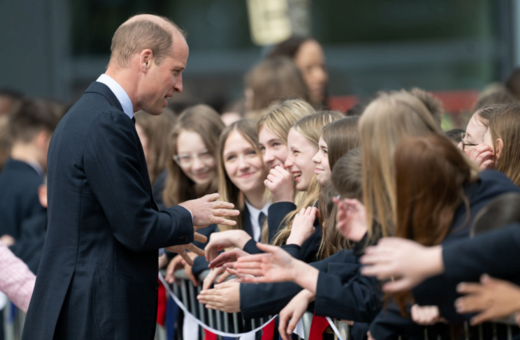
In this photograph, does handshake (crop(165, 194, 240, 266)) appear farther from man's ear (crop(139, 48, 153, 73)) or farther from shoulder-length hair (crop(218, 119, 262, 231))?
shoulder-length hair (crop(218, 119, 262, 231))

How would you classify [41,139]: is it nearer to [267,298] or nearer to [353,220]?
[267,298]

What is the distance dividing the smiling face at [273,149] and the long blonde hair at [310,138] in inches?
10.3

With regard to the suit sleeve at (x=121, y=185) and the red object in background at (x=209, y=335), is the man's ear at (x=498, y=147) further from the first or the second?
the red object in background at (x=209, y=335)

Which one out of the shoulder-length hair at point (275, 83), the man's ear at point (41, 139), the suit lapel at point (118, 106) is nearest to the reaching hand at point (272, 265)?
the suit lapel at point (118, 106)

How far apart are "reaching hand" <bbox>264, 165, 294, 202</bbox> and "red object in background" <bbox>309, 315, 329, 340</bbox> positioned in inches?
28.1

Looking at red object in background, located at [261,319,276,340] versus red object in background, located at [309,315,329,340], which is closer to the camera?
red object in background, located at [309,315,329,340]

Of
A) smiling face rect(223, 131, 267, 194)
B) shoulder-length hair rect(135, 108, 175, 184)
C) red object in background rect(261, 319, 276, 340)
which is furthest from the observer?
shoulder-length hair rect(135, 108, 175, 184)

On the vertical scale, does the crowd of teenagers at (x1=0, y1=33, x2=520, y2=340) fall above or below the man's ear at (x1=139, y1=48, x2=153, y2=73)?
below

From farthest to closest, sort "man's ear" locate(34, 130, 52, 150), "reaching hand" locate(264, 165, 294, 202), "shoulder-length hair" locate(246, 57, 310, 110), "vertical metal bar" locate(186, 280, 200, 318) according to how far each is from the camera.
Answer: "man's ear" locate(34, 130, 52, 150) < "shoulder-length hair" locate(246, 57, 310, 110) < "vertical metal bar" locate(186, 280, 200, 318) < "reaching hand" locate(264, 165, 294, 202)

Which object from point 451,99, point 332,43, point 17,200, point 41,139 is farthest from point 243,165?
point 332,43

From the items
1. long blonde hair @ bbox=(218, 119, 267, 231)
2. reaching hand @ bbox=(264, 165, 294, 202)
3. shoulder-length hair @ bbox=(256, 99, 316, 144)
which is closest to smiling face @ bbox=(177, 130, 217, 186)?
long blonde hair @ bbox=(218, 119, 267, 231)

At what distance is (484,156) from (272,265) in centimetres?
125

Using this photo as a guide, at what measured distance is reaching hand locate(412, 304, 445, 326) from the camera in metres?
2.35

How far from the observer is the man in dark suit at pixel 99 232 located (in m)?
3.01
